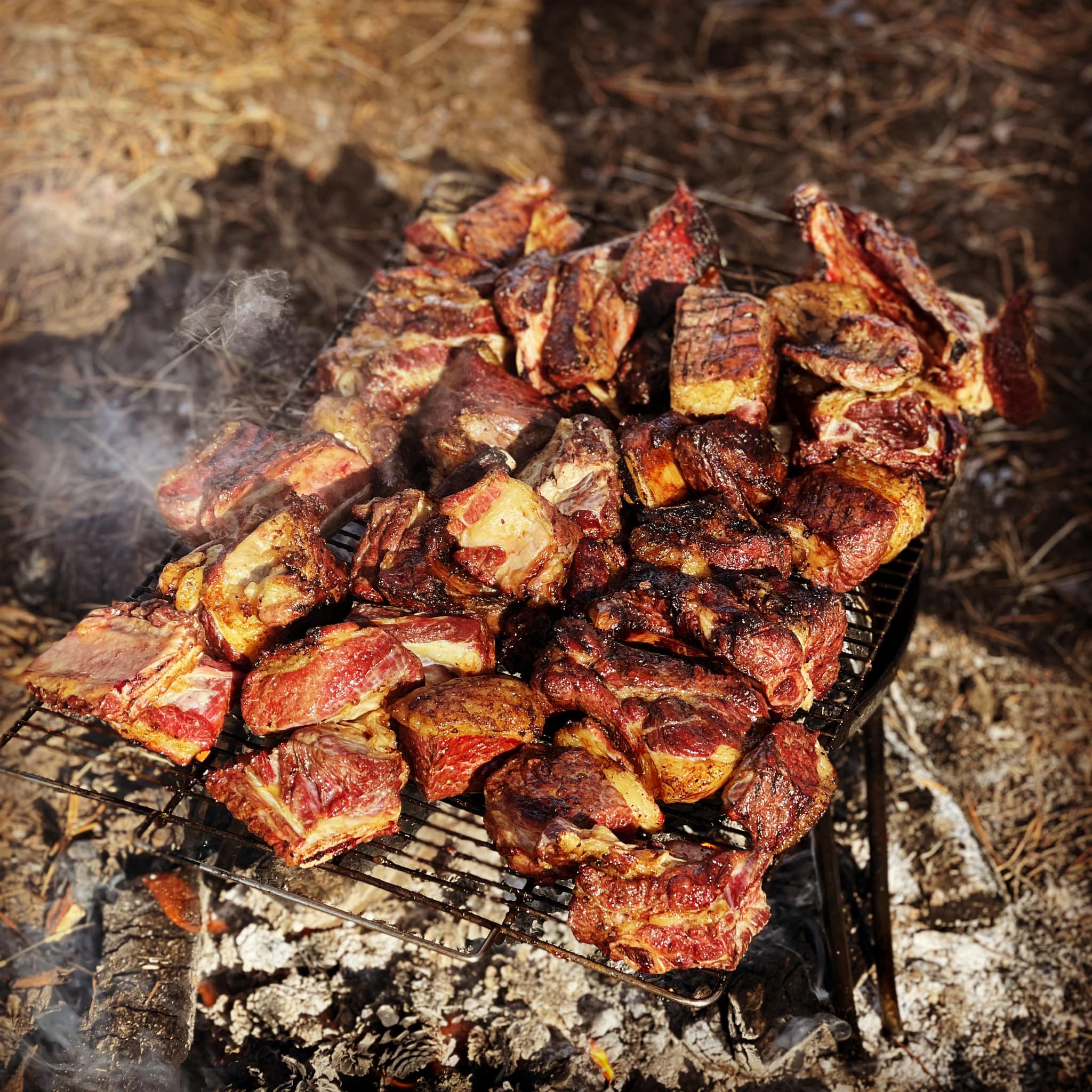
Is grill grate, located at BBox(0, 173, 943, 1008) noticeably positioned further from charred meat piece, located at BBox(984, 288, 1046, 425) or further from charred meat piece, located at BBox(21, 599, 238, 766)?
charred meat piece, located at BBox(984, 288, 1046, 425)

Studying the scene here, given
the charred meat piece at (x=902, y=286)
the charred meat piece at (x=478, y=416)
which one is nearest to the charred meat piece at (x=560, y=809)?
the charred meat piece at (x=478, y=416)

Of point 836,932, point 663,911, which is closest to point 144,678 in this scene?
point 663,911

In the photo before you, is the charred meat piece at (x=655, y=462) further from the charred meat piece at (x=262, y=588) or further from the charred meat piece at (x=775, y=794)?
the charred meat piece at (x=262, y=588)

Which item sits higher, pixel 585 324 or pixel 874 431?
pixel 585 324

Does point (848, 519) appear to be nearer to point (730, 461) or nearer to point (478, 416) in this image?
point (730, 461)

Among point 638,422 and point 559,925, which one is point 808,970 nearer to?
point 559,925

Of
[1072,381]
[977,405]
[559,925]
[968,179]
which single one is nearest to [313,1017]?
[559,925]
